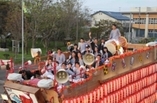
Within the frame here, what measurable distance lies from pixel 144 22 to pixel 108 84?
7768cm

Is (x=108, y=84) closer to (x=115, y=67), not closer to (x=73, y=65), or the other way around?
(x=115, y=67)

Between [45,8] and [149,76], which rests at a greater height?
[45,8]

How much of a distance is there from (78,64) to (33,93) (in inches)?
86.9

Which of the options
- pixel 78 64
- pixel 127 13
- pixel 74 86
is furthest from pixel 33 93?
pixel 127 13

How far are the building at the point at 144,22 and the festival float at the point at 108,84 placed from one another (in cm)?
6939

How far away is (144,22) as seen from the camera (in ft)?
281

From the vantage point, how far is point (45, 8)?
117 feet

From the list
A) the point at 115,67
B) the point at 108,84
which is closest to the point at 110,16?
the point at 115,67

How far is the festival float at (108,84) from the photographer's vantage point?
8109mm

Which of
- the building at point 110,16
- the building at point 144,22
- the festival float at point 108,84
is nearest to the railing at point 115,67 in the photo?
the festival float at point 108,84

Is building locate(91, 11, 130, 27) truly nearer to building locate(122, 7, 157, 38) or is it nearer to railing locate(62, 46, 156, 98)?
building locate(122, 7, 157, 38)

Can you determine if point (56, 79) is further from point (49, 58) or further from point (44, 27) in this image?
point (44, 27)

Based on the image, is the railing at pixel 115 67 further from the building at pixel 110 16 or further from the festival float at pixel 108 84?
the building at pixel 110 16

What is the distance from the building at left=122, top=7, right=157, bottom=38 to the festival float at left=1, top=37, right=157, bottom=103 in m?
69.4
